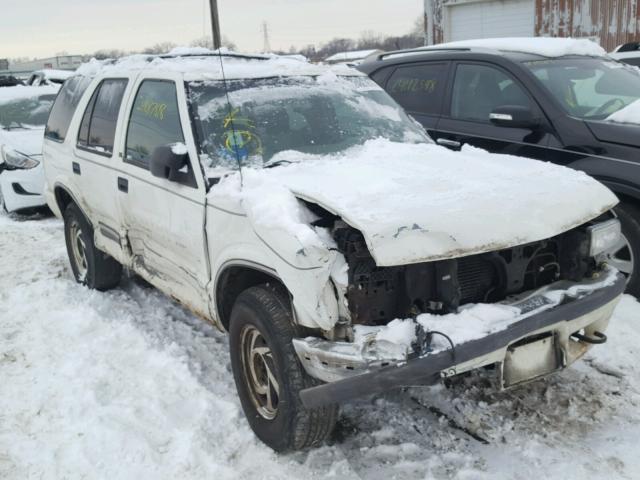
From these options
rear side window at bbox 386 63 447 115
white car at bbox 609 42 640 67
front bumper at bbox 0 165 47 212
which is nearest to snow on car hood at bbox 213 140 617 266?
rear side window at bbox 386 63 447 115

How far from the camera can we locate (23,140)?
8836mm

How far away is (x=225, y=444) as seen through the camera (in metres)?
3.19

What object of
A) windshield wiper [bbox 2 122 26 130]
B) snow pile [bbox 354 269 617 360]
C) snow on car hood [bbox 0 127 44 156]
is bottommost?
snow pile [bbox 354 269 617 360]

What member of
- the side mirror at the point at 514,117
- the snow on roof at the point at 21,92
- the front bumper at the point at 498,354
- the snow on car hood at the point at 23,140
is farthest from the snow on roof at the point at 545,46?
the snow on roof at the point at 21,92

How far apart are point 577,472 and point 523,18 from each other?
15.3m

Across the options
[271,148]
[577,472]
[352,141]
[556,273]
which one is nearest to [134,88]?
[271,148]

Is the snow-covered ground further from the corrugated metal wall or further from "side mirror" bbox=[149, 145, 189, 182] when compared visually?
the corrugated metal wall

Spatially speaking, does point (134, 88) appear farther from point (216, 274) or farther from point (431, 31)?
point (431, 31)

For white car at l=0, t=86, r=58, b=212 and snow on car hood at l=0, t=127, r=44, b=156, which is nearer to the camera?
white car at l=0, t=86, r=58, b=212

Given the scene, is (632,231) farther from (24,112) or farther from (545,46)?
(24,112)

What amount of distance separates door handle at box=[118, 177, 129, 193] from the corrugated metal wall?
1394cm

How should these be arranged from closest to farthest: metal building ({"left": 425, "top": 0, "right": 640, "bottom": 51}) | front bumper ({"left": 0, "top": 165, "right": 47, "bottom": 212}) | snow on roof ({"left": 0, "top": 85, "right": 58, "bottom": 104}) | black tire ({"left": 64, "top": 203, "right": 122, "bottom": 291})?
black tire ({"left": 64, "top": 203, "right": 122, "bottom": 291}) → front bumper ({"left": 0, "top": 165, "right": 47, "bottom": 212}) → snow on roof ({"left": 0, "top": 85, "right": 58, "bottom": 104}) → metal building ({"left": 425, "top": 0, "right": 640, "bottom": 51})

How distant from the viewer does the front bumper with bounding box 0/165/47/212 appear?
27.6 ft

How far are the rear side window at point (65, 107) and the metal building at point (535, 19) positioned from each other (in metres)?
13.2
